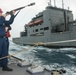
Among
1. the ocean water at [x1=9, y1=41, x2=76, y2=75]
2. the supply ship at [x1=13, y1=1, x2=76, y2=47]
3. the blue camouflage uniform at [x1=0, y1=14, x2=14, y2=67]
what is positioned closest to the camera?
the blue camouflage uniform at [x1=0, y1=14, x2=14, y2=67]

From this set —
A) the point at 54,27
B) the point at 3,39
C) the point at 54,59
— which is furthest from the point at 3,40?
the point at 54,27

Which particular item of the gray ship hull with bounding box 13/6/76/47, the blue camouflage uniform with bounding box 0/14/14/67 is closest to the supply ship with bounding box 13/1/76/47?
the gray ship hull with bounding box 13/6/76/47

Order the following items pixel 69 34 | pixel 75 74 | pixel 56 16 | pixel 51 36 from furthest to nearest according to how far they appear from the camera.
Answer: pixel 56 16 < pixel 51 36 < pixel 69 34 < pixel 75 74

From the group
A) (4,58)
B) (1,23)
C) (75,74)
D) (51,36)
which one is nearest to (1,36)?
(1,23)

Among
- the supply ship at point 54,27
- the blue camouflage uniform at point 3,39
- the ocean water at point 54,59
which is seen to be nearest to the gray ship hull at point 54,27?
the supply ship at point 54,27

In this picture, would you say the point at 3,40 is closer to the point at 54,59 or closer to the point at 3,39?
the point at 3,39

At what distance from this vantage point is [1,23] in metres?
4.61

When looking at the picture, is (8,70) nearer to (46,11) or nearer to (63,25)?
(63,25)

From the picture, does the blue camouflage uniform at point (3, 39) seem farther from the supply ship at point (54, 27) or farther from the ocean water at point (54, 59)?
the supply ship at point (54, 27)

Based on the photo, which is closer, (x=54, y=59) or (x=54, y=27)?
(x=54, y=59)

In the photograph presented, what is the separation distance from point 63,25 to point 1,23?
28.5 meters

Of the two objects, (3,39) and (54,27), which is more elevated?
(54,27)

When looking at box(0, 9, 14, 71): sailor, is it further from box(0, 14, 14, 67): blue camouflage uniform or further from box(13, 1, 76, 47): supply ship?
box(13, 1, 76, 47): supply ship

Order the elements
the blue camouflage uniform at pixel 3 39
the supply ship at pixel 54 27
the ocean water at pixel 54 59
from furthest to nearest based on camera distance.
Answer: the supply ship at pixel 54 27 → the ocean water at pixel 54 59 → the blue camouflage uniform at pixel 3 39
